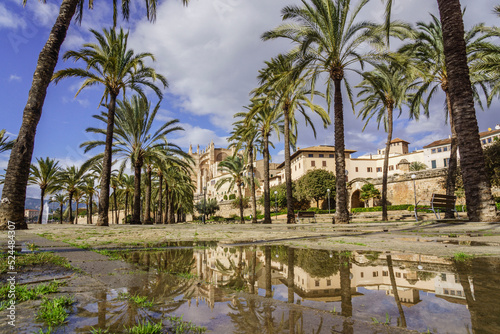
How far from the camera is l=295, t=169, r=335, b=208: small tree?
144ft

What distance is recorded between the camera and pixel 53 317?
4.62 ft

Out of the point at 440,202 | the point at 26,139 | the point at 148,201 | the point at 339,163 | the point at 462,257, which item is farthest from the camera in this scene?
the point at 148,201

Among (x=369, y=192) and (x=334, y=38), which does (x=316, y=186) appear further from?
(x=334, y=38)

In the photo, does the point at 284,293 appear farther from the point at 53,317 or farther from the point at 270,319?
the point at 53,317

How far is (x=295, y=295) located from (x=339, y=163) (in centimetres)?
1171

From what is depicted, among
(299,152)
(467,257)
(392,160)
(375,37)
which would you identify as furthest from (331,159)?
(467,257)

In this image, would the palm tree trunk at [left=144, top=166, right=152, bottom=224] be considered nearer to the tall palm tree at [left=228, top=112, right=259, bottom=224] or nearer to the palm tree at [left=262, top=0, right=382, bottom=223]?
the tall palm tree at [left=228, top=112, right=259, bottom=224]

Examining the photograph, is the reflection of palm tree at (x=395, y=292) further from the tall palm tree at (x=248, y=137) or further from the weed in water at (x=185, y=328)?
the tall palm tree at (x=248, y=137)

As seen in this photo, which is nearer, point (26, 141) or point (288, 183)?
point (26, 141)

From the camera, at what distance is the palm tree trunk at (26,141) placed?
7.32 metres

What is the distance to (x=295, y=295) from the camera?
6.22 feet

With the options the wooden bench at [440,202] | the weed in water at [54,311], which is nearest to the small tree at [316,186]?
the wooden bench at [440,202]

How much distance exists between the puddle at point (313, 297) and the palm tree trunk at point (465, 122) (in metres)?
5.97

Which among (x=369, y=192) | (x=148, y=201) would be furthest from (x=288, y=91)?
(x=369, y=192)
